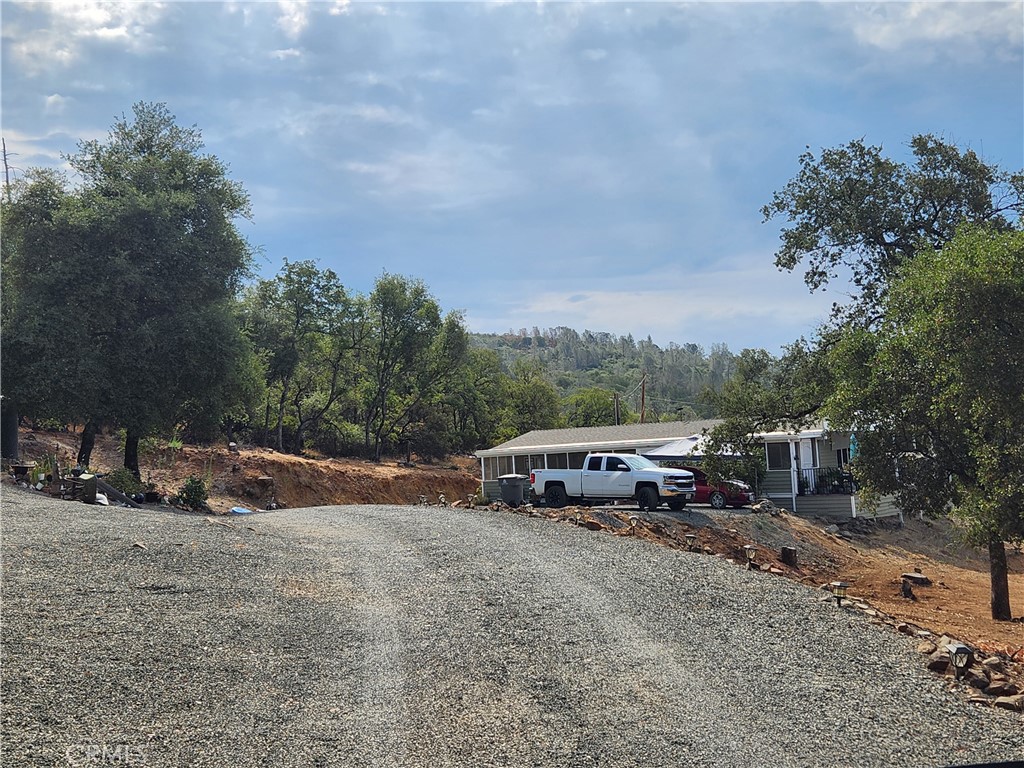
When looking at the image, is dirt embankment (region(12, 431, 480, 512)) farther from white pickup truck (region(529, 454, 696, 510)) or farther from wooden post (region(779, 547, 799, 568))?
wooden post (region(779, 547, 799, 568))

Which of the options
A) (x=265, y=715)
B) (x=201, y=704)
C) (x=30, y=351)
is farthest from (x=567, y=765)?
(x=30, y=351)

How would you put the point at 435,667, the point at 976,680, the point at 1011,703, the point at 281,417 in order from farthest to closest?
the point at 281,417 < the point at 976,680 < the point at 435,667 < the point at 1011,703

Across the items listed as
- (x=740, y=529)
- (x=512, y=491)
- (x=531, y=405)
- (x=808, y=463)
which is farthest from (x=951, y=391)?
(x=531, y=405)

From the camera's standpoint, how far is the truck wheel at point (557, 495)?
78.2 feet

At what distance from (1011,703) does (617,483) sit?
637 inches

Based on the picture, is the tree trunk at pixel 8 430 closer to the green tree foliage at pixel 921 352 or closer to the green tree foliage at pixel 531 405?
the green tree foliage at pixel 921 352

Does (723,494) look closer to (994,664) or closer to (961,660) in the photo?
(994,664)

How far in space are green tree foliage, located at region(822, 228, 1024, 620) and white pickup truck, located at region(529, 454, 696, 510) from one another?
826 centimetres

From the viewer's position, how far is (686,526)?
20391 mm

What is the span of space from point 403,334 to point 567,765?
145ft

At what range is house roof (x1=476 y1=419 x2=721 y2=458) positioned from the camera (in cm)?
3362

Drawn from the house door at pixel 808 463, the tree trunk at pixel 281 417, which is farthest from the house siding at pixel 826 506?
the tree trunk at pixel 281 417

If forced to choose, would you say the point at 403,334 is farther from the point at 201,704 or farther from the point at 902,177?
the point at 201,704

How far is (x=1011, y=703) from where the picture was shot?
23.2ft
